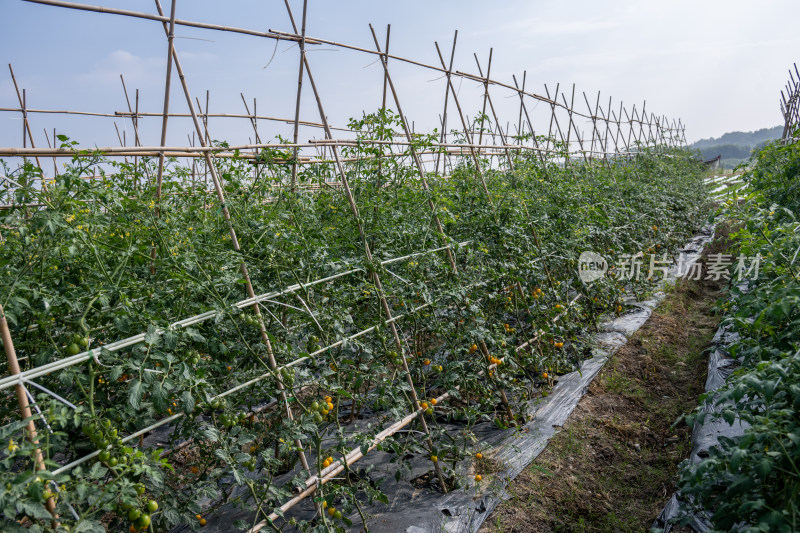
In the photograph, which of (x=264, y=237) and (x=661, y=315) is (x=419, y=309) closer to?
(x=264, y=237)

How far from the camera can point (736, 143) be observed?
55.5 metres

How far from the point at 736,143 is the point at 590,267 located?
2493 inches

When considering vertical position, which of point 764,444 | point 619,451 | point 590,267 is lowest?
point 619,451

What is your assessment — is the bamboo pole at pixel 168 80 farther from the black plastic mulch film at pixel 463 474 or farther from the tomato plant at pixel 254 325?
the black plastic mulch film at pixel 463 474

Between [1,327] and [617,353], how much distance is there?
4113 mm

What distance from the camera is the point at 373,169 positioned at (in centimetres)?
327

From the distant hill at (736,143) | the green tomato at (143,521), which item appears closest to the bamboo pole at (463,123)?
the green tomato at (143,521)

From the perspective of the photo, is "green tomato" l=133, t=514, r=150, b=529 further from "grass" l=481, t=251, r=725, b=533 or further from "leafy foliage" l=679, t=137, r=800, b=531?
"leafy foliage" l=679, t=137, r=800, b=531

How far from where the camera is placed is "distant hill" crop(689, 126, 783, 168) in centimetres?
4316

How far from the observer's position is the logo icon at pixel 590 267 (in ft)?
→ 14.3

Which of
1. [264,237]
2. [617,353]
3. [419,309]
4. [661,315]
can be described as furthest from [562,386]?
[264,237]

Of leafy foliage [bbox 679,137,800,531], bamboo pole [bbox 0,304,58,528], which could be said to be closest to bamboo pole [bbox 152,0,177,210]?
bamboo pole [bbox 0,304,58,528]

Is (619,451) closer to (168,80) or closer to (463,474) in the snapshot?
(463,474)
